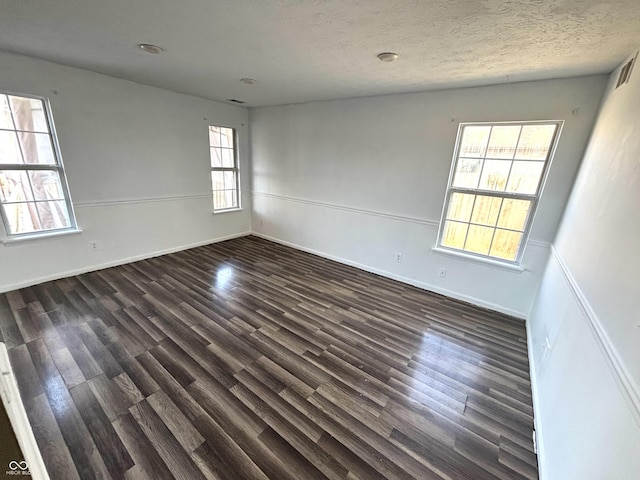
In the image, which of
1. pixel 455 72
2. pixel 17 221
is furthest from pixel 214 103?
pixel 455 72

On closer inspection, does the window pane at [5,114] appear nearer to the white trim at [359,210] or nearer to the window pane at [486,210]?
the white trim at [359,210]

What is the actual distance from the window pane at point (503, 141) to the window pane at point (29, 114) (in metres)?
5.06

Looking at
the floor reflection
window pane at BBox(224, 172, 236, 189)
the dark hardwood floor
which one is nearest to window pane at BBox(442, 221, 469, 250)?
the dark hardwood floor

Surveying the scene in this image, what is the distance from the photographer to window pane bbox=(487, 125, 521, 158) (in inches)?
109

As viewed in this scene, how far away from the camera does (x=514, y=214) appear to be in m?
2.90

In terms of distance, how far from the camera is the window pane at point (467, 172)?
3.03 m

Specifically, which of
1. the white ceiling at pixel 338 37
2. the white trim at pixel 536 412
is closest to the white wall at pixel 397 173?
the white ceiling at pixel 338 37

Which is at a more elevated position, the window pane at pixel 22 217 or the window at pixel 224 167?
the window at pixel 224 167

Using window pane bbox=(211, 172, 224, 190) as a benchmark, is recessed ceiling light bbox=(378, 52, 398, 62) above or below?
above

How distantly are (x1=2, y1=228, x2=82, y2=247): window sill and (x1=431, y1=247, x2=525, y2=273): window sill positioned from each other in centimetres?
465

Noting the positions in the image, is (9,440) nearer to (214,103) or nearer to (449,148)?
(449,148)

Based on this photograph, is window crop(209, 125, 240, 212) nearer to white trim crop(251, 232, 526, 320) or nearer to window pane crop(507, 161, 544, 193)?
white trim crop(251, 232, 526, 320)

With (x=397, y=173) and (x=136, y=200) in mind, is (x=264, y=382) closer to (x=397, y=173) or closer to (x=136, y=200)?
(x=397, y=173)

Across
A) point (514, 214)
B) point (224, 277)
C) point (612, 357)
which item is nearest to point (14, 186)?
point (224, 277)
